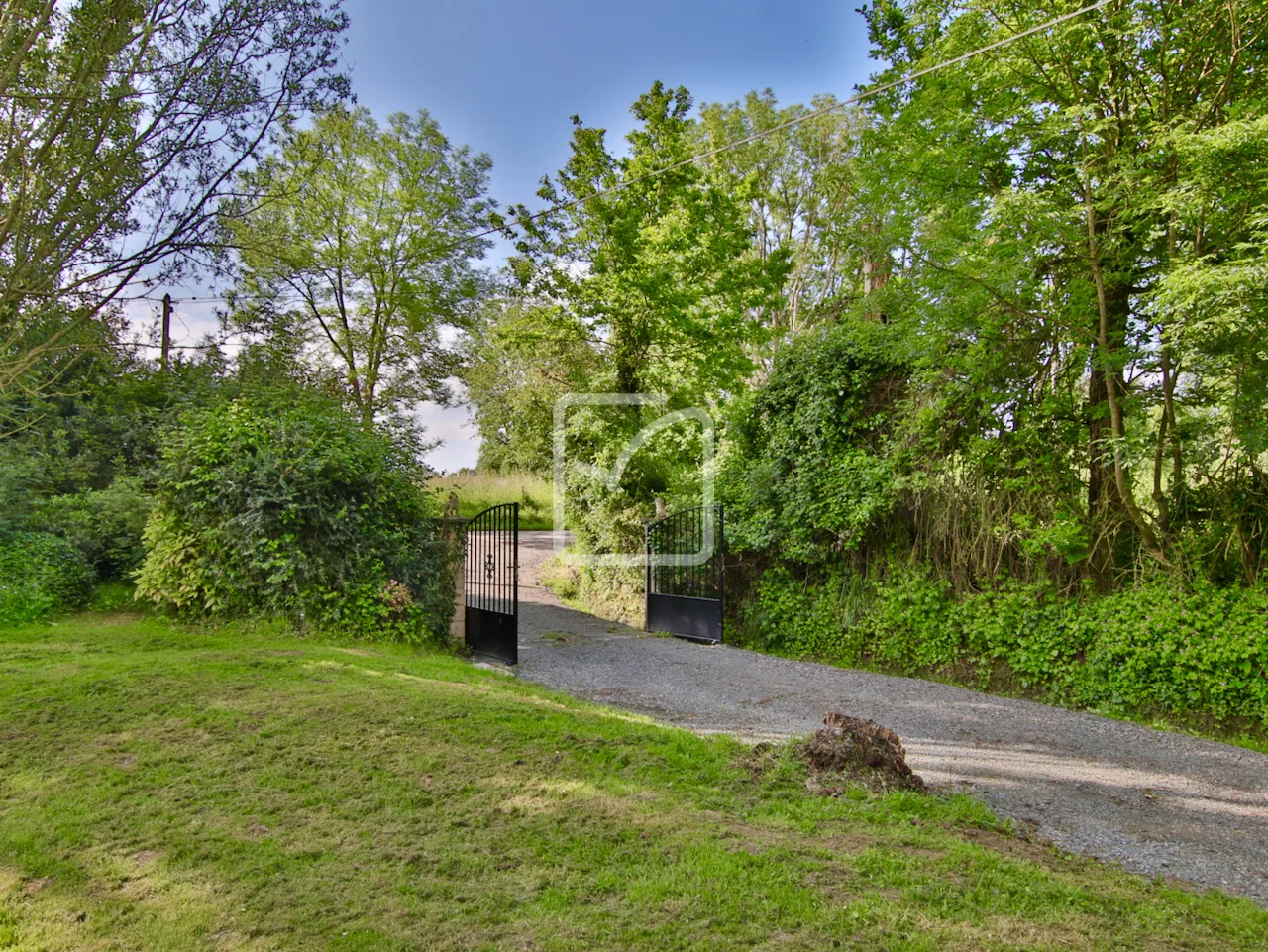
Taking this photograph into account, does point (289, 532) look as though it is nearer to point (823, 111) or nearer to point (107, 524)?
point (107, 524)

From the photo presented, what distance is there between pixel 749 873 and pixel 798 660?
5894mm

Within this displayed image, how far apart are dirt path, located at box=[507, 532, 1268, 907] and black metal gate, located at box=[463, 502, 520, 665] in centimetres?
39

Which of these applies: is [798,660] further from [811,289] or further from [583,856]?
[811,289]

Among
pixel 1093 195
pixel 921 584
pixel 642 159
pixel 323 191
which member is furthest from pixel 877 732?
pixel 323 191

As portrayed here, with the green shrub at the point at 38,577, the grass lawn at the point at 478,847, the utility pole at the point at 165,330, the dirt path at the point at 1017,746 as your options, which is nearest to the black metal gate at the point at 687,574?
the dirt path at the point at 1017,746

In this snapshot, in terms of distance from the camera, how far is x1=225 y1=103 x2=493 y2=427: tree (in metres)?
15.0

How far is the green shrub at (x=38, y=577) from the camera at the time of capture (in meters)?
8.04

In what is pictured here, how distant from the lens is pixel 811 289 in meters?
20.4

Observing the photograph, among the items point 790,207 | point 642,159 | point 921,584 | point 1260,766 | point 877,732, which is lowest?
point 1260,766

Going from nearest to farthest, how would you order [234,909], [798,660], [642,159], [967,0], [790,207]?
1. [234,909]
2. [967,0]
3. [798,660]
4. [642,159]
5. [790,207]

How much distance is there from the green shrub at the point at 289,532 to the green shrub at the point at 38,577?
1.05 meters

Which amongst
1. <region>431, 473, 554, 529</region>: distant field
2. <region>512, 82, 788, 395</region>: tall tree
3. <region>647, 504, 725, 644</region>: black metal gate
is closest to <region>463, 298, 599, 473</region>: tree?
<region>512, 82, 788, 395</region>: tall tree

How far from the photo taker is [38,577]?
845 cm

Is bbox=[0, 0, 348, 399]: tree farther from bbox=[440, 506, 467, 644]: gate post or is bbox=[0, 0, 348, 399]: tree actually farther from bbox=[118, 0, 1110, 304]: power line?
bbox=[440, 506, 467, 644]: gate post
